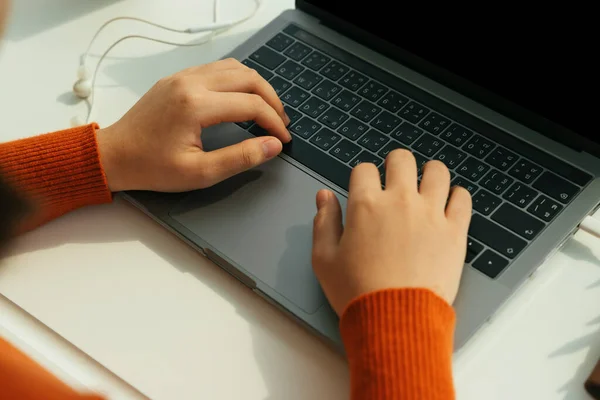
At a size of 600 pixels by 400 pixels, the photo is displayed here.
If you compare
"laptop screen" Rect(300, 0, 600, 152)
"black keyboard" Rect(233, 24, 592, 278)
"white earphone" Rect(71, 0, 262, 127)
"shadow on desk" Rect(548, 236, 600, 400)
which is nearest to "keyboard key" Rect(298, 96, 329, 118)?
"black keyboard" Rect(233, 24, 592, 278)

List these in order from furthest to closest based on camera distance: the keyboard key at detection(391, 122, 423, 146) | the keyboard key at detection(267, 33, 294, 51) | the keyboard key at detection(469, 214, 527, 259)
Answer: the keyboard key at detection(267, 33, 294, 51) < the keyboard key at detection(391, 122, 423, 146) < the keyboard key at detection(469, 214, 527, 259)

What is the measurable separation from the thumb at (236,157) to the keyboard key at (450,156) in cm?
18

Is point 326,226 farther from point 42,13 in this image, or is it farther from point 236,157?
point 42,13

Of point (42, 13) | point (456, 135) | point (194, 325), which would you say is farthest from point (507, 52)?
point (42, 13)

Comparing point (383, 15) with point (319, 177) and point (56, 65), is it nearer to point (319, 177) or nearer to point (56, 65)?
point (319, 177)

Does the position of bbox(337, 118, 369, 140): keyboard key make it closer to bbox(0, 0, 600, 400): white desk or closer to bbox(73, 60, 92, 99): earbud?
bbox(0, 0, 600, 400): white desk

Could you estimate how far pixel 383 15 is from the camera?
0.78 meters

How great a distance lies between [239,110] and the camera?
708 millimetres

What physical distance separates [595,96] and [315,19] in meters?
0.36

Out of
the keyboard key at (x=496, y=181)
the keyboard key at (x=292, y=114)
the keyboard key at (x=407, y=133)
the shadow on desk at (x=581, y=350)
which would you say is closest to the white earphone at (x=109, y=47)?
the keyboard key at (x=292, y=114)

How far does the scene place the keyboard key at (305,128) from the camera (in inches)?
29.3

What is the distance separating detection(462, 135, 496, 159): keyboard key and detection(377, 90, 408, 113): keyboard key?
0.09 meters

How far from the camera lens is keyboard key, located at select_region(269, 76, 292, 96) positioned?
2.59 ft

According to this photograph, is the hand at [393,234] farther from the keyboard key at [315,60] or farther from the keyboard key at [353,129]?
the keyboard key at [315,60]
